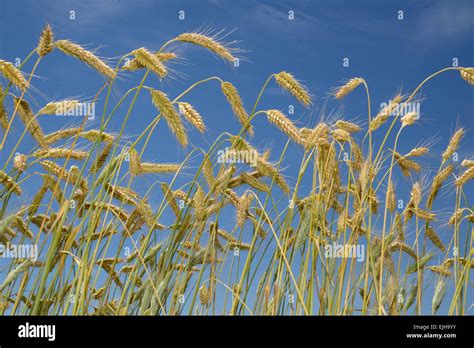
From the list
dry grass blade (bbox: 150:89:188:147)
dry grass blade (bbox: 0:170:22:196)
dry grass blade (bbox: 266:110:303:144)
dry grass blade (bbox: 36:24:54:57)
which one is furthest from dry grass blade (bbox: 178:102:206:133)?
dry grass blade (bbox: 0:170:22:196)

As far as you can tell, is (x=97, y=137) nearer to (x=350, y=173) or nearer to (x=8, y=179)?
(x=8, y=179)

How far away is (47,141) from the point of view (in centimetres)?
375

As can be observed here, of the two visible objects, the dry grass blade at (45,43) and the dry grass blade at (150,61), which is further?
the dry grass blade at (45,43)

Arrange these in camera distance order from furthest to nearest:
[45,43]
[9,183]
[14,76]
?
1. [9,183]
2. [45,43]
3. [14,76]

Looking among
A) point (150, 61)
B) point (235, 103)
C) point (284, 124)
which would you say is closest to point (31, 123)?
point (150, 61)

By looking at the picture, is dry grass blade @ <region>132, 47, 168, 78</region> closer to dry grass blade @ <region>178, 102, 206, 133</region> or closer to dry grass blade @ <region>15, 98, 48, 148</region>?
dry grass blade @ <region>178, 102, 206, 133</region>

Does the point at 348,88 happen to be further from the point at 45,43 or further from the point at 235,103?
the point at 45,43

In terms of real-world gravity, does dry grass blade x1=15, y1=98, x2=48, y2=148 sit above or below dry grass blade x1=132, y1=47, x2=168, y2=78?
below

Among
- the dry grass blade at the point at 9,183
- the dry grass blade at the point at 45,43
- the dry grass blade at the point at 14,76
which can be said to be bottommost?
the dry grass blade at the point at 9,183

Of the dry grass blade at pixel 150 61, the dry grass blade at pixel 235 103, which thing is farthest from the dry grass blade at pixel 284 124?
the dry grass blade at pixel 150 61

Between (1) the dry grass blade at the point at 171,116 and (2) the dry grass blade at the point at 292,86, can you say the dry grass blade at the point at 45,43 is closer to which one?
(1) the dry grass blade at the point at 171,116

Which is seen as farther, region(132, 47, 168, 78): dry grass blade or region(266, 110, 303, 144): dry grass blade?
region(266, 110, 303, 144): dry grass blade
